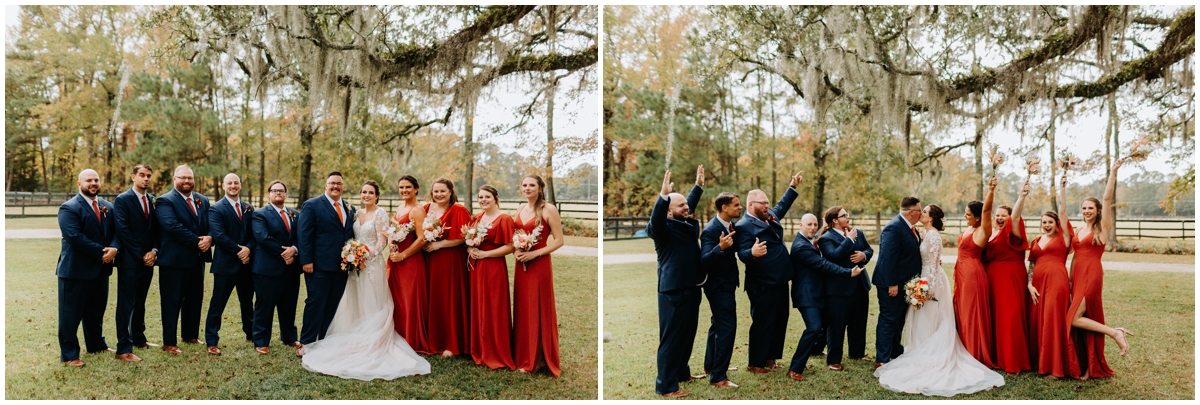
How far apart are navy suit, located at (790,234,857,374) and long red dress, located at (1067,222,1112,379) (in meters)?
1.59

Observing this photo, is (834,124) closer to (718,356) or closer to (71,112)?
(718,356)

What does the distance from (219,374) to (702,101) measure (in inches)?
245

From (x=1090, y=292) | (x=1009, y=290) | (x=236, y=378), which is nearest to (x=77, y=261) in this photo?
(x=236, y=378)

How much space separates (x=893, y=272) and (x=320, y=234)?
4.23 meters

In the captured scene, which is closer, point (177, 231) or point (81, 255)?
point (81, 255)

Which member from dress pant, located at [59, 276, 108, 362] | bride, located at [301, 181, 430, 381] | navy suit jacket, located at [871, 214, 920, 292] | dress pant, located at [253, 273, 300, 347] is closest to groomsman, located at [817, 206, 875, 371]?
navy suit jacket, located at [871, 214, 920, 292]

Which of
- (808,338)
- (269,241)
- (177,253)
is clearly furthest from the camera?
(269,241)

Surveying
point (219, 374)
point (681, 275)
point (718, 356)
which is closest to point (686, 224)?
point (681, 275)

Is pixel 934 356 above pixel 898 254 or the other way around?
the other way around

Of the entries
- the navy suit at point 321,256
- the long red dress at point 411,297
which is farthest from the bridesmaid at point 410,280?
the navy suit at point 321,256

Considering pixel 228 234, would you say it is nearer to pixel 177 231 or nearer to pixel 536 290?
pixel 177 231

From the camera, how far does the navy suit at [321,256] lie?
15.8ft

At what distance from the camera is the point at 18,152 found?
8.13 metres

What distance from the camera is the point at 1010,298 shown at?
15.3 ft
